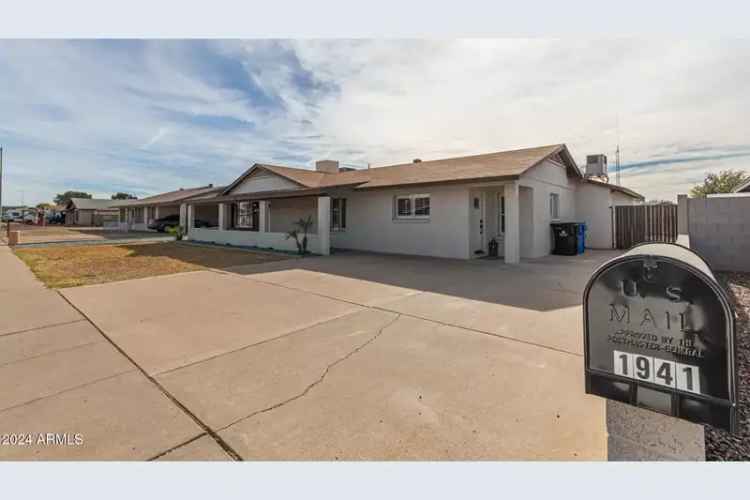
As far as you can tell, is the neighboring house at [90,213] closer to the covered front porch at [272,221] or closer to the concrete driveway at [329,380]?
the covered front porch at [272,221]

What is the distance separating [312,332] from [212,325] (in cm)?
158

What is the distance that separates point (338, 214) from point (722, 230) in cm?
1348

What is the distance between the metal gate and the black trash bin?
373 cm

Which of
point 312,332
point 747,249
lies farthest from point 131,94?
point 747,249

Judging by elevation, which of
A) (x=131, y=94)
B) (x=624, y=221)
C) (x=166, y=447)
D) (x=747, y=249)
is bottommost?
(x=166, y=447)

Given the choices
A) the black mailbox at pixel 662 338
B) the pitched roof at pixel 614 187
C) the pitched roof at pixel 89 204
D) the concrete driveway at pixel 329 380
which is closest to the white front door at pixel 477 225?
the concrete driveway at pixel 329 380

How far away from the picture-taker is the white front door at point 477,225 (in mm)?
12742

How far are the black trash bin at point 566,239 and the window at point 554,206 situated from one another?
0.85m

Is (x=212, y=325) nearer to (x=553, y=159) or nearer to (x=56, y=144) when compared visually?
(x=553, y=159)

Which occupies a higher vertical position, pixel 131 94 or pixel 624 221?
pixel 131 94

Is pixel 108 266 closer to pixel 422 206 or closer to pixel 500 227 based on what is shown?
pixel 422 206

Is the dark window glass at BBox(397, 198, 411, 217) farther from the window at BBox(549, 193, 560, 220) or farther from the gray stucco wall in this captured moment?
the gray stucco wall

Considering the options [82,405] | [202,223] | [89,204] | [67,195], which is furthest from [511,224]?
[67,195]

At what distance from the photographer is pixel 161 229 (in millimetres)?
33844
